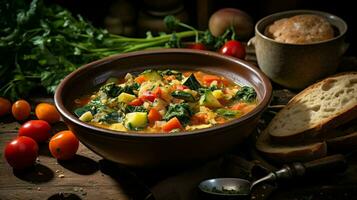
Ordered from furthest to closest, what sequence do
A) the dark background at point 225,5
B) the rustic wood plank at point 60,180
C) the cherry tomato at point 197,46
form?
the dark background at point 225,5
the cherry tomato at point 197,46
the rustic wood plank at point 60,180

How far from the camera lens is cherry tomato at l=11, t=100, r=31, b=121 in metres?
3.61

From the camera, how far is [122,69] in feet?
11.5

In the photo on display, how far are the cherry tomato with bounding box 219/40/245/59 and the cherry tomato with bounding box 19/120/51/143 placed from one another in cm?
157

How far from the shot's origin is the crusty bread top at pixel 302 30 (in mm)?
3676

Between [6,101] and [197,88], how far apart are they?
56.9 inches

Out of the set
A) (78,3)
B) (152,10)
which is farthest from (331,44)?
(78,3)

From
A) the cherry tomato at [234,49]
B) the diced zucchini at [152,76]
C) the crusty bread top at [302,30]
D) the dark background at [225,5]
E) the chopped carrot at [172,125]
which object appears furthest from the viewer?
the dark background at [225,5]

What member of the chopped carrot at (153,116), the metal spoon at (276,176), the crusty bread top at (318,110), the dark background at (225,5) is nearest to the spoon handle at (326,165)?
the metal spoon at (276,176)

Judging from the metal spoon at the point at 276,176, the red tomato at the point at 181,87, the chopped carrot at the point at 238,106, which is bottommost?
the metal spoon at the point at 276,176

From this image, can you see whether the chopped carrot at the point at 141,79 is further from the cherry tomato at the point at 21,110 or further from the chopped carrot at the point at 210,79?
the cherry tomato at the point at 21,110

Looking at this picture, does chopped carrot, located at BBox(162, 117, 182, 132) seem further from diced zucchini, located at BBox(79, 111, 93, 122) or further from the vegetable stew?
diced zucchini, located at BBox(79, 111, 93, 122)

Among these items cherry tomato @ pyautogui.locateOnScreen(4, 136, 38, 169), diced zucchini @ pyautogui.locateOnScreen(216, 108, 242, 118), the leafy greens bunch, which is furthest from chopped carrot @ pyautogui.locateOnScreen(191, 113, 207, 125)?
the leafy greens bunch

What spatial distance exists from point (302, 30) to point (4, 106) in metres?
2.17

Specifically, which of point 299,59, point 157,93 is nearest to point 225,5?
point 299,59
